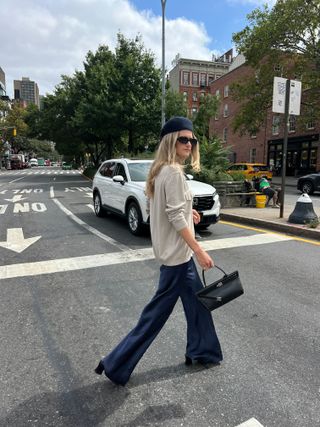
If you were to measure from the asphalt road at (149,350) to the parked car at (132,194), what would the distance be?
1.45 meters

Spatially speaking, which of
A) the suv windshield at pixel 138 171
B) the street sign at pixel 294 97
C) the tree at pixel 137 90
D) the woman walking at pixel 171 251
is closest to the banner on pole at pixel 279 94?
the street sign at pixel 294 97

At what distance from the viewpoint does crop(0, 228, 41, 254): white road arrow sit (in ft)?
22.3

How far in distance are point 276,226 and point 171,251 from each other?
6.55 m

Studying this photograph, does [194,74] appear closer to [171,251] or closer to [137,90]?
[137,90]

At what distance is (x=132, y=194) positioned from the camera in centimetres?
800

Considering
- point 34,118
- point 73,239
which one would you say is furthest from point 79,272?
point 34,118

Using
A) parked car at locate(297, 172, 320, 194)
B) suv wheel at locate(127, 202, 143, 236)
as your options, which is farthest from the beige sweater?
parked car at locate(297, 172, 320, 194)

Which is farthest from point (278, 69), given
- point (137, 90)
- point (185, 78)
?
point (185, 78)

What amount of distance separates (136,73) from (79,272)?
22770mm

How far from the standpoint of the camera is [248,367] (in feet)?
9.42

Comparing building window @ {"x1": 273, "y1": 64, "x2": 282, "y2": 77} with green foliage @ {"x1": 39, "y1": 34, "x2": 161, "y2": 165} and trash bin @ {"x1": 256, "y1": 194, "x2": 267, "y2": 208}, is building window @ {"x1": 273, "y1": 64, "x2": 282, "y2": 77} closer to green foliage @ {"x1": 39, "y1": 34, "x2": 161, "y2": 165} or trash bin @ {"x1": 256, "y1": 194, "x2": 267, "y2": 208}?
green foliage @ {"x1": 39, "y1": 34, "x2": 161, "y2": 165}

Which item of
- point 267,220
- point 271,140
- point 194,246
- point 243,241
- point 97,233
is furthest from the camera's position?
point 271,140

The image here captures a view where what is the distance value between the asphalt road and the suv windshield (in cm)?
254

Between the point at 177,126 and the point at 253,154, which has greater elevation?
the point at 253,154
